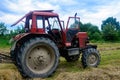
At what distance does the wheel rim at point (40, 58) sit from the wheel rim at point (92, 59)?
1.98 m

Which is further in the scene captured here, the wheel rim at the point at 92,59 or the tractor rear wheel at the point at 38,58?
the wheel rim at the point at 92,59

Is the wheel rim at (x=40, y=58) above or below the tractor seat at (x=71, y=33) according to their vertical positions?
below

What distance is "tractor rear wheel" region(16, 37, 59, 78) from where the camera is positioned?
923 cm

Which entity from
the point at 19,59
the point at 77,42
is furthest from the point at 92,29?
the point at 19,59

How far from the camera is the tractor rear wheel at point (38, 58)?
9.23 m

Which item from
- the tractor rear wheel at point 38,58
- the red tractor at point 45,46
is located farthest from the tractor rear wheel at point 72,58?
the tractor rear wheel at point 38,58

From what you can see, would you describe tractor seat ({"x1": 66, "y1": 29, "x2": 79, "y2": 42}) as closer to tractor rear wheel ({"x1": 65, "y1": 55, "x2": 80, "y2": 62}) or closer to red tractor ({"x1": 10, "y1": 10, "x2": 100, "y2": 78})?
red tractor ({"x1": 10, "y1": 10, "x2": 100, "y2": 78})

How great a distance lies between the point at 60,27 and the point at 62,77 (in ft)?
9.37

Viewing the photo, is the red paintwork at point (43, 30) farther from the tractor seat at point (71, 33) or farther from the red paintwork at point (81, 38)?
the tractor seat at point (71, 33)

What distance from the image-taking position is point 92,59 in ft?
37.8

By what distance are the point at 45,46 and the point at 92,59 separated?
2.56 m

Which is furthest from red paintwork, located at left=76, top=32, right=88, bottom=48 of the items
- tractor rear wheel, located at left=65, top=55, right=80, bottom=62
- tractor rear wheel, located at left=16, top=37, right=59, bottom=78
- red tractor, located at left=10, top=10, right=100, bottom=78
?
tractor rear wheel, located at left=16, top=37, right=59, bottom=78

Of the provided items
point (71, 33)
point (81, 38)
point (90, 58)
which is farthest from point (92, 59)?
point (71, 33)

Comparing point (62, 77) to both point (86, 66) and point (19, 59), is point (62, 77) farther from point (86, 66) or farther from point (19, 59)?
point (86, 66)
